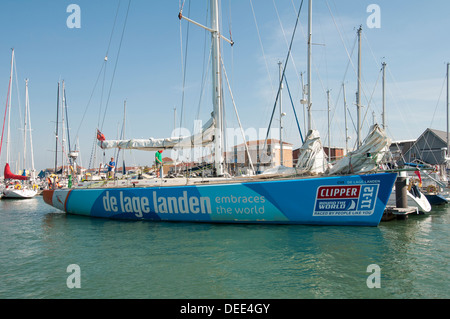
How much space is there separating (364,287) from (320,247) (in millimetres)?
2488

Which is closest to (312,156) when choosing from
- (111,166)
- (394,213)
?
(394,213)

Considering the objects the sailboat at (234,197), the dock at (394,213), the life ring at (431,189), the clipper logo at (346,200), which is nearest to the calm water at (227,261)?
the sailboat at (234,197)

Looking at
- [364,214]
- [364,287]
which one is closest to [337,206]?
[364,214]

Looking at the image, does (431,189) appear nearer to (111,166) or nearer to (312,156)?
A: (312,156)

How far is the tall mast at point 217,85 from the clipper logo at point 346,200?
168 inches

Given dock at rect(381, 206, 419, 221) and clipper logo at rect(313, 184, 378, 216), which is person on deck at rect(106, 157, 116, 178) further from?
dock at rect(381, 206, 419, 221)

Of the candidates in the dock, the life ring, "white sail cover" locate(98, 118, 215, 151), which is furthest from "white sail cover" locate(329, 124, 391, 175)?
the life ring

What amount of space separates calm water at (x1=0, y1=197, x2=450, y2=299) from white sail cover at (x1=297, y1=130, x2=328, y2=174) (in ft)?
7.46

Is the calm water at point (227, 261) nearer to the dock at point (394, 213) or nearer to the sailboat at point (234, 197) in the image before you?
the sailboat at point (234, 197)

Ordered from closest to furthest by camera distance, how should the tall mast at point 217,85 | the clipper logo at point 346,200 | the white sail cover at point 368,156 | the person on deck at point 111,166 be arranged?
the clipper logo at point 346,200 < the white sail cover at point 368,156 < the tall mast at point 217,85 < the person on deck at point 111,166

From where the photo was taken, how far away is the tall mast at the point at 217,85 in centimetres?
1236

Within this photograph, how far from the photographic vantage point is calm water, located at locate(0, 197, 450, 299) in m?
5.42
